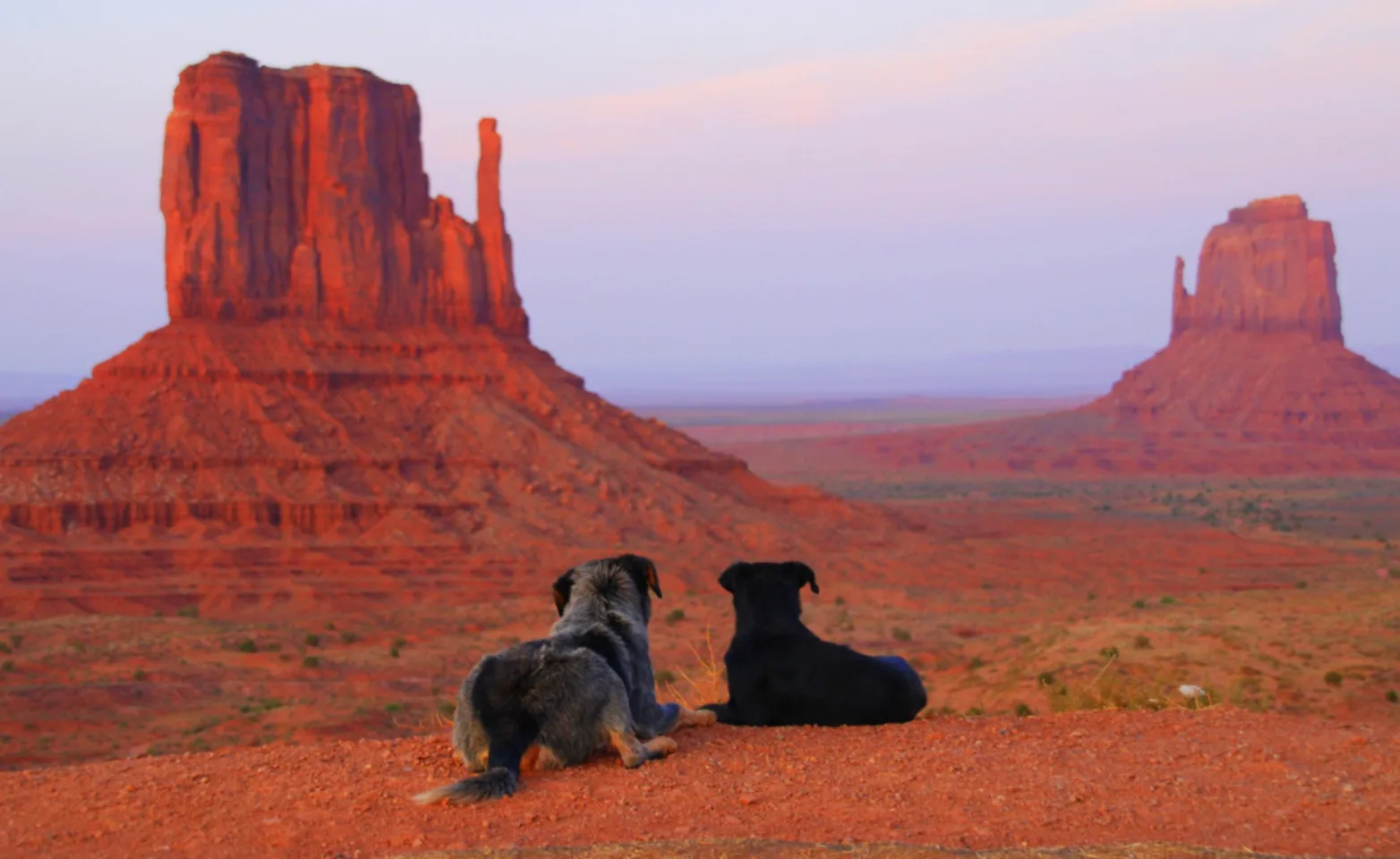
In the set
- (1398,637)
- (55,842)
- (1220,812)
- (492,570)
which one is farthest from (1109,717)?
(492,570)

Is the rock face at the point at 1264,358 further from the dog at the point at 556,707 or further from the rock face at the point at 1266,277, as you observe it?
the dog at the point at 556,707

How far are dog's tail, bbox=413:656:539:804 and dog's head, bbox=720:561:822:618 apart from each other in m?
1.92

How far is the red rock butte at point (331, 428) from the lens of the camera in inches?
1875

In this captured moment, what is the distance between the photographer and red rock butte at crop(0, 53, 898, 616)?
4762 centimetres

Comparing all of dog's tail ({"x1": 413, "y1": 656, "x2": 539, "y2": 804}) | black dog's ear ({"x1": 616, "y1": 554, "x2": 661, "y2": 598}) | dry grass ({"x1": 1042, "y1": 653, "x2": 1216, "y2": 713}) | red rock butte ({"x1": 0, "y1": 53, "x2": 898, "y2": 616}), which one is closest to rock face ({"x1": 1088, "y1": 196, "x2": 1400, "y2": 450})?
red rock butte ({"x1": 0, "y1": 53, "x2": 898, "y2": 616})

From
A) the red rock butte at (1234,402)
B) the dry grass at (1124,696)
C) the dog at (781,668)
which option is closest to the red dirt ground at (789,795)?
the dog at (781,668)

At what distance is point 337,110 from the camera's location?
59844 millimetres

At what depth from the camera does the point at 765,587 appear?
1018 centimetres

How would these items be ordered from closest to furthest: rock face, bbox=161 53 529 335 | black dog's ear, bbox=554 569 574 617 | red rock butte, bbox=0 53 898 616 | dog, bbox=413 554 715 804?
1. dog, bbox=413 554 715 804
2. black dog's ear, bbox=554 569 574 617
3. red rock butte, bbox=0 53 898 616
4. rock face, bbox=161 53 529 335

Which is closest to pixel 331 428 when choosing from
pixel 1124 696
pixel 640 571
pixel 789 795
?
pixel 1124 696

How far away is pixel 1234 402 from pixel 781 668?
114219 mm

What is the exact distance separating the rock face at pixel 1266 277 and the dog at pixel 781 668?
122084 mm

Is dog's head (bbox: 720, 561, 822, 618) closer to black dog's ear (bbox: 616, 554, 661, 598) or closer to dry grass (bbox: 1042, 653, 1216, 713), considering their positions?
black dog's ear (bbox: 616, 554, 661, 598)

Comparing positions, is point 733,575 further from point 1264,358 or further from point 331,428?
point 1264,358
